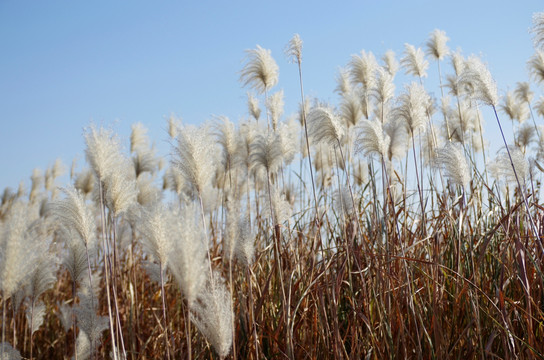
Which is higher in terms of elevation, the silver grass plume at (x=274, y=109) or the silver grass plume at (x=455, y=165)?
the silver grass plume at (x=274, y=109)

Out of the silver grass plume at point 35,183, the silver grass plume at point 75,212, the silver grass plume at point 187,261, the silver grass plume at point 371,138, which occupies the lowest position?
the silver grass plume at point 187,261

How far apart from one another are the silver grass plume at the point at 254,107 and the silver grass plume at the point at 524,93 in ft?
12.4

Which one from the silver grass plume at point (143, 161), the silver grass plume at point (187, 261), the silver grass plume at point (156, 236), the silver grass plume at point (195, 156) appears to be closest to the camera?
the silver grass plume at point (187, 261)

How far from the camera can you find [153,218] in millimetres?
2152

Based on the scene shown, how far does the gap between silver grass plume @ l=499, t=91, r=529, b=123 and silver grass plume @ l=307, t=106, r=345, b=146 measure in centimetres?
414

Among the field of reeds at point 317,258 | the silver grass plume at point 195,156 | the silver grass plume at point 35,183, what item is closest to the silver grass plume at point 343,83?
the field of reeds at point 317,258

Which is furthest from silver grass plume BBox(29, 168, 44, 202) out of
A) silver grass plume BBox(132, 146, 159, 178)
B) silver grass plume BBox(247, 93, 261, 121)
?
silver grass plume BBox(247, 93, 261, 121)

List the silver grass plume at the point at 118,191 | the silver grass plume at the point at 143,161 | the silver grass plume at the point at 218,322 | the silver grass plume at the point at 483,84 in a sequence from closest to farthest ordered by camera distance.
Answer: the silver grass plume at the point at 218,322, the silver grass plume at the point at 118,191, the silver grass plume at the point at 483,84, the silver grass plume at the point at 143,161

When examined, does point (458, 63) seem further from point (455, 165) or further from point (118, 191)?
point (118, 191)

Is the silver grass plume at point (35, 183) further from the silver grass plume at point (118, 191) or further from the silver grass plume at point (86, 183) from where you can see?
the silver grass plume at point (118, 191)

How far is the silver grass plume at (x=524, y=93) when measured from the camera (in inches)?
244

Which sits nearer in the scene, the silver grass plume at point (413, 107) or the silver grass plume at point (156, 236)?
the silver grass plume at point (156, 236)

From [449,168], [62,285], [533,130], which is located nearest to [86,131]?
[449,168]

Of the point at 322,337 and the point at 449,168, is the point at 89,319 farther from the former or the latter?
the point at 449,168
